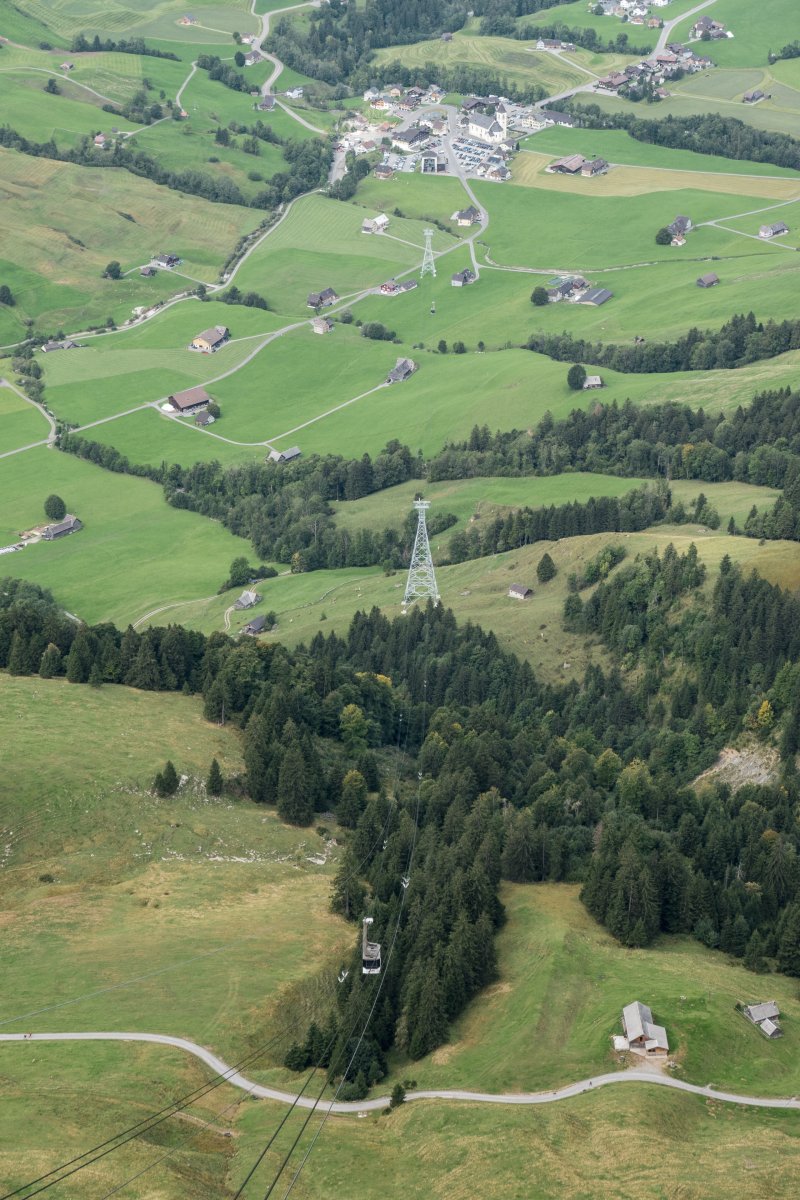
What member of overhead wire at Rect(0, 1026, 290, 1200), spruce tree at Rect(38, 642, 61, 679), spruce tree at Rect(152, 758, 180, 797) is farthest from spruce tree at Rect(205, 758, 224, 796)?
overhead wire at Rect(0, 1026, 290, 1200)

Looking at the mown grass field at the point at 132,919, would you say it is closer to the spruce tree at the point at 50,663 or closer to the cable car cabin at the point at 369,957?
the spruce tree at the point at 50,663

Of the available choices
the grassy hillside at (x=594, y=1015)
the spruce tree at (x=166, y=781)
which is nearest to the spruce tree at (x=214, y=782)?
the spruce tree at (x=166, y=781)

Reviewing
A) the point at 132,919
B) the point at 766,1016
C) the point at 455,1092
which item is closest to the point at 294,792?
the point at 132,919

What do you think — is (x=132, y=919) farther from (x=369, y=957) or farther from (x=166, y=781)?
(x=166, y=781)

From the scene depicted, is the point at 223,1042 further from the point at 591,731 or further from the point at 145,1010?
the point at 591,731

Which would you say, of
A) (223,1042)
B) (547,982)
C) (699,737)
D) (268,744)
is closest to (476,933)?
(547,982)

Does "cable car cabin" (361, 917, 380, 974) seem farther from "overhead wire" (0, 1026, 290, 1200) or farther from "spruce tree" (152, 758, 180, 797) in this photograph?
"spruce tree" (152, 758, 180, 797)
